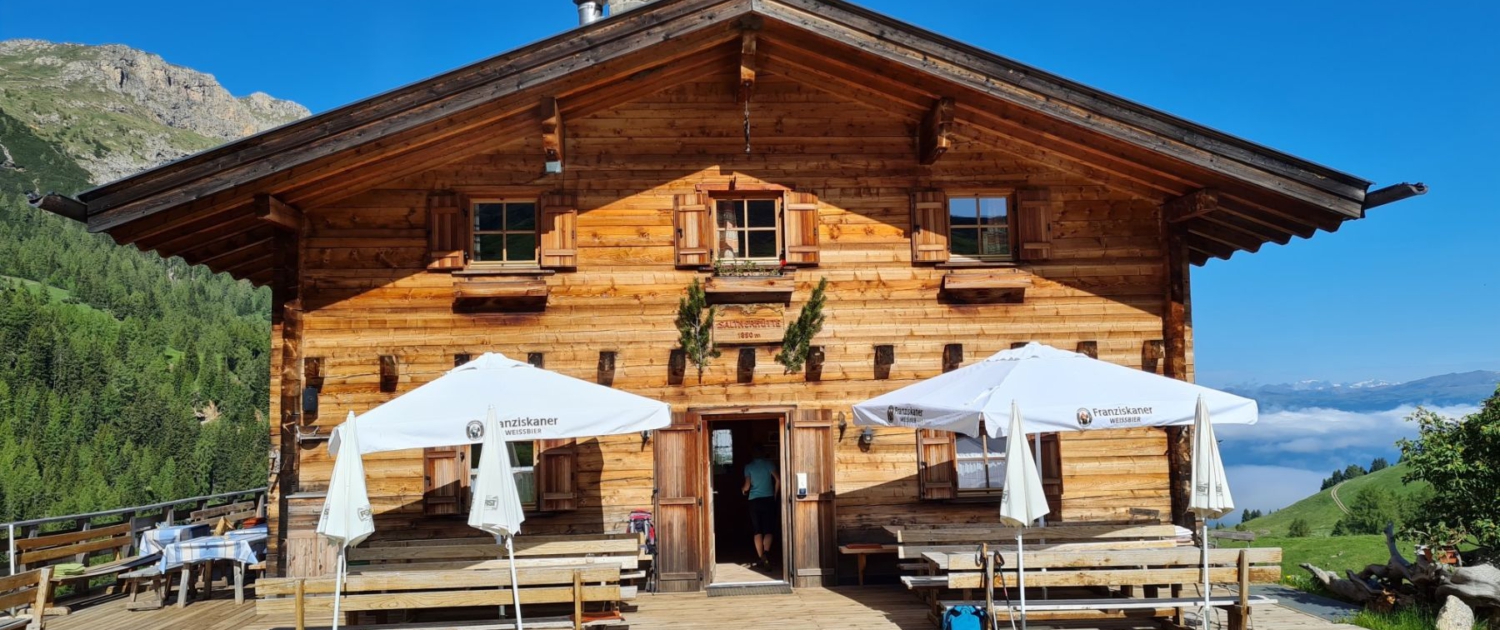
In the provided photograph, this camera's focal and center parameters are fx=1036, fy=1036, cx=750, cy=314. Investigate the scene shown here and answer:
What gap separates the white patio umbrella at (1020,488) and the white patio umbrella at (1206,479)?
127 cm

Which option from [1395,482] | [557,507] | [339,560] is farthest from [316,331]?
[1395,482]

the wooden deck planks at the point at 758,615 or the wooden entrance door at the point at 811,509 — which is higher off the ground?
the wooden entrance door at the point at 811,509

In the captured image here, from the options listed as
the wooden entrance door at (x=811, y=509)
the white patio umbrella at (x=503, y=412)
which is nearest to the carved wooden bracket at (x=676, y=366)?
the wooden entrance door at (x=811, y=509)

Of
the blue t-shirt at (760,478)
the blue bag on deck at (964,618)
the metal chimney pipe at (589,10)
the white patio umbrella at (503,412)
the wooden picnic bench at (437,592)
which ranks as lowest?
the blue bag on deck at (964,618)

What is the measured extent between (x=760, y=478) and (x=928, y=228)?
3.52 m

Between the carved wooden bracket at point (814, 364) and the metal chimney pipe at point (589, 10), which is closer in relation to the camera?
the carved wooden bracket at point (814, 364)

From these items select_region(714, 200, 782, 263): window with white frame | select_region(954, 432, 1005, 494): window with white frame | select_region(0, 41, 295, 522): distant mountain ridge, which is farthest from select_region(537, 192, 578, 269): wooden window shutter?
select_region(0, 41, 295, 522): distant mountain ridge

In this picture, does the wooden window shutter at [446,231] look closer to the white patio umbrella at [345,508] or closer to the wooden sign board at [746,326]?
the wooden sign board at [746,326]

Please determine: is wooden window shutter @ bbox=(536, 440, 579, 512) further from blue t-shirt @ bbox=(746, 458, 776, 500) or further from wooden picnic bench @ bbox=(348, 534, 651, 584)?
blue t-shirt @ bbox=(746, 458, 776, 500)

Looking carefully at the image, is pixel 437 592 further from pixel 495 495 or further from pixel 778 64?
pixel 778 64

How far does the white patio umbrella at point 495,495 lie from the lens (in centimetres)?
763

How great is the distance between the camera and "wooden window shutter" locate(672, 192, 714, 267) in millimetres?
11188

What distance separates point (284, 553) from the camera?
1055 centimetres

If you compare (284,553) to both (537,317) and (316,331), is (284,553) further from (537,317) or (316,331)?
(537,317)
